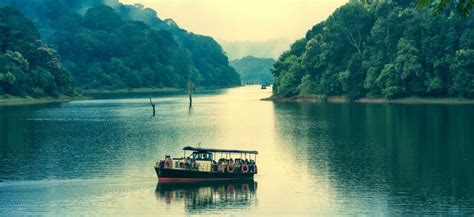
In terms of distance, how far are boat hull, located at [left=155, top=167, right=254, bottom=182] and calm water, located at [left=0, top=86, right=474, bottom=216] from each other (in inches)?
45.4

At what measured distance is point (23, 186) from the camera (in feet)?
257

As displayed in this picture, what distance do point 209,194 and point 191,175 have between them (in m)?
6.39

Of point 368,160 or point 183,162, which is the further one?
point 368,160

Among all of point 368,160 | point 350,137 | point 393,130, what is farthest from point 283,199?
point 393,130

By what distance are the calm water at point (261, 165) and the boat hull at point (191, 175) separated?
45.4 inches

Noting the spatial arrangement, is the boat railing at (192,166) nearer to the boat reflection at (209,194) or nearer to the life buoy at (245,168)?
the boat reflection at (209,194)

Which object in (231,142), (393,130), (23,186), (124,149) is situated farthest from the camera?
(393,130)

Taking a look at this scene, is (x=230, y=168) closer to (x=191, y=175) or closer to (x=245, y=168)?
(x=245, y=168)

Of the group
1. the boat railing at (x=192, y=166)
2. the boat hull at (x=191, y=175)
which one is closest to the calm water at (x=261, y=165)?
the boat hull at (x=191, y=175)

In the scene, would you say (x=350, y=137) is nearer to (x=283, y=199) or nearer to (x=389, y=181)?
(x=389, y=181)

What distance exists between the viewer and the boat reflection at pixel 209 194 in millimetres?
70912

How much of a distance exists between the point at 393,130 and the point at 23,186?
73120 mm

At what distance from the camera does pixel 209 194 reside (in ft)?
247

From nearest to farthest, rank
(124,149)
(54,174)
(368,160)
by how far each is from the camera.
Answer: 1. (54,174)
2. (368,160)
3. (124,149)
